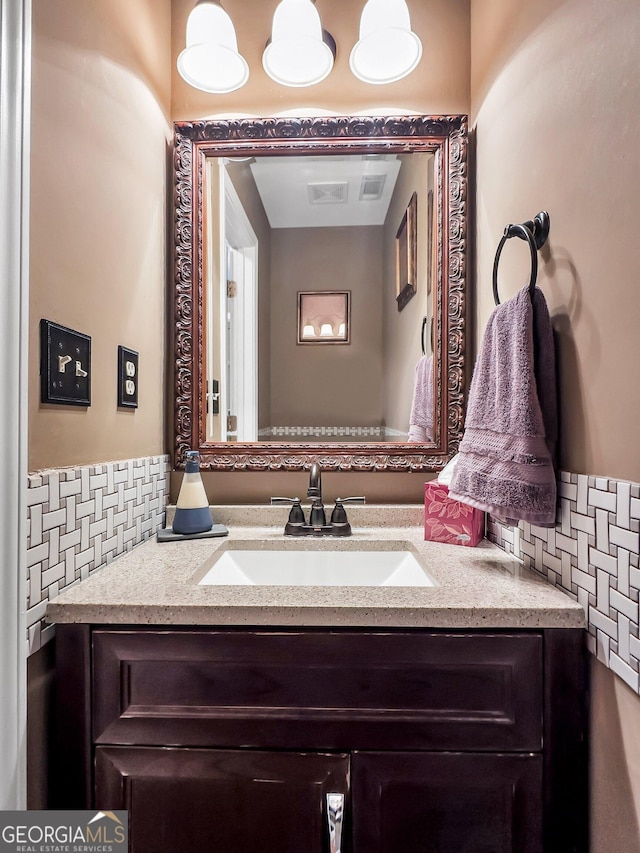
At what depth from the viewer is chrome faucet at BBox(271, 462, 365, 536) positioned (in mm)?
1192

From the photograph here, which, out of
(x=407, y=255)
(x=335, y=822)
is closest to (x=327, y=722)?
(x=335, y=822)

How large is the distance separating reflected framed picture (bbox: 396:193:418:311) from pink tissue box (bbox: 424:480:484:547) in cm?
56

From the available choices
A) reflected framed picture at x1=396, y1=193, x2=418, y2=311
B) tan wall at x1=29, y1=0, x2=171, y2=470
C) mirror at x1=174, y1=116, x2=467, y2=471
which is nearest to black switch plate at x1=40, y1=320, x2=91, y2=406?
tan wall at x1=29, y1=0, x2=171, y2=470

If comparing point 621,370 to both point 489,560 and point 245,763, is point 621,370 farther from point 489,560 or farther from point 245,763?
point 245,763

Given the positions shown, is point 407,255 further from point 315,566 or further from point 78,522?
point 78,522

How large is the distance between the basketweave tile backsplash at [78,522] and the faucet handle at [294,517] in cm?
36

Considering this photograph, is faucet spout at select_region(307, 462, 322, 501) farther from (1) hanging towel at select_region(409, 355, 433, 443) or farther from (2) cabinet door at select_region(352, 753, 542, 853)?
(2) cabinet door at select_region(352, 753, 542, 853)

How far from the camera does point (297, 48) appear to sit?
4.01 ft

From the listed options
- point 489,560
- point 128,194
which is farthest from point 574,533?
point 128,194

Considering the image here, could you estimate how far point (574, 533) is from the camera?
0.80 m

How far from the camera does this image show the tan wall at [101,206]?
77 centimetres

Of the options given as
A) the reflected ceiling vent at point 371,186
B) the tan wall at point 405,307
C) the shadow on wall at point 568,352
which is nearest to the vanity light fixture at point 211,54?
the reflected ceiling vent at point 371,186

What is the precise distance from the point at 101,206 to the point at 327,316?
632 millimetres

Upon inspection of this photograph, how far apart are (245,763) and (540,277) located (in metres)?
1.07
